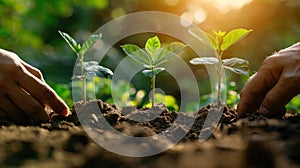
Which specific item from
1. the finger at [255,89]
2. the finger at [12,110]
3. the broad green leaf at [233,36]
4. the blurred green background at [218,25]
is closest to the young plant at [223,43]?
the broad green leaf at [233,36]

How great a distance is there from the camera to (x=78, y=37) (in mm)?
5957

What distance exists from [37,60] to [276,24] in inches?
114

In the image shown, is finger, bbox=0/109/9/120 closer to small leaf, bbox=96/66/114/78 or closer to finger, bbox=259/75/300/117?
small leaf, bbox=96/66/114/78

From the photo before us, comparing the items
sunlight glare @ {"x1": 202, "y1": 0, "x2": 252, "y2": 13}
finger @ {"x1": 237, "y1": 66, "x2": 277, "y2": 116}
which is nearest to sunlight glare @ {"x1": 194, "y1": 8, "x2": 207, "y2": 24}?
sunlight glare @ {"x1": 202, "y1": 0, "x2": 252, "y2": 13}

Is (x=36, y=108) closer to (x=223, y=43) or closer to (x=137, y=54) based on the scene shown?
(x=137, y=54)

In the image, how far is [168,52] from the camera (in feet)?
5.79

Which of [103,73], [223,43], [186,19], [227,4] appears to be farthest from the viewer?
[186,19]

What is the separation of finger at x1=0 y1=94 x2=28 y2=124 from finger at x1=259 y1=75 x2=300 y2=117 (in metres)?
0.90

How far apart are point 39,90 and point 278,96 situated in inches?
34.7

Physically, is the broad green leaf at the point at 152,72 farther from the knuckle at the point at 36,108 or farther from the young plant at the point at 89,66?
the knuckle at the point at 36,108

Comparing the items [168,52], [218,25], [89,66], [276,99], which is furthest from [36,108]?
[218,25]

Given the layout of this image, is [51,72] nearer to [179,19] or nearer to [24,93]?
[179,19]

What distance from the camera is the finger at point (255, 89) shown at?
1746mm

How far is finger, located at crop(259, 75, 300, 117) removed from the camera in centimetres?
166
